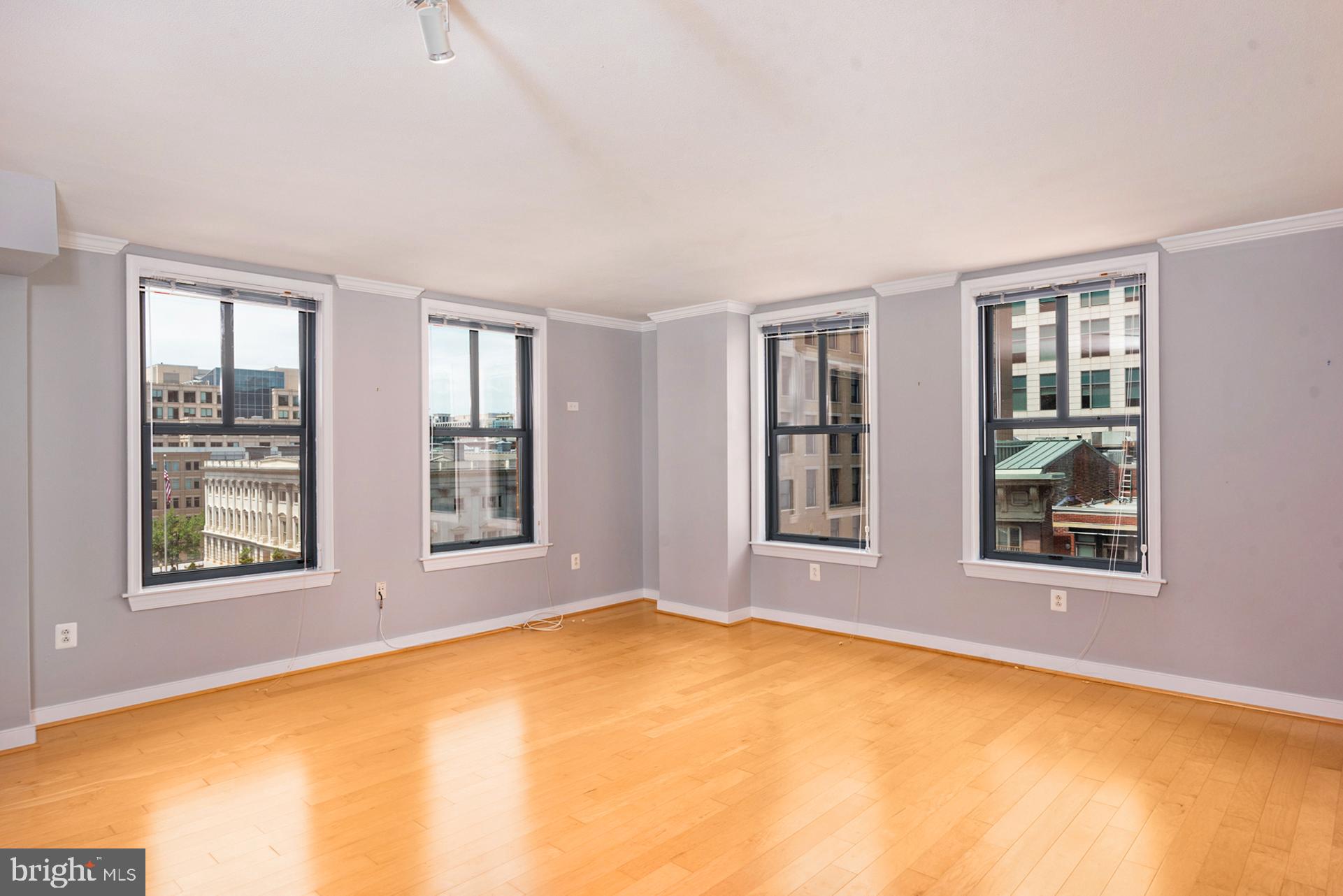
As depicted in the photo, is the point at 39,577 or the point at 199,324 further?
the point at 199,324

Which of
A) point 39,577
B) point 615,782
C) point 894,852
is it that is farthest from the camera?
point 39,577

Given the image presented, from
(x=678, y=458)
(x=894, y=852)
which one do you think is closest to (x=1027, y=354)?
(x=678, y=458)

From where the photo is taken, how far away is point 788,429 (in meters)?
5.91

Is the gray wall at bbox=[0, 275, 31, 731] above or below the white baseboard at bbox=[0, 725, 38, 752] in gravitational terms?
above

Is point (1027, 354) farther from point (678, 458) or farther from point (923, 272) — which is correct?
point (678, 458)

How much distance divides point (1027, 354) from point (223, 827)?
4695 mm

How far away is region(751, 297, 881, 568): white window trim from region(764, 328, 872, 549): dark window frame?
46mm

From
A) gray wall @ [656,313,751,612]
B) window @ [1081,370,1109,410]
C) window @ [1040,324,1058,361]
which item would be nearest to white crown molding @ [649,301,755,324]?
gray wall @ [656,313,751,612]

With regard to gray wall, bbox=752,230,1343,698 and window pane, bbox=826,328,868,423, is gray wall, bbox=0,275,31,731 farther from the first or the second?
gray wall, bbox=752,230,1343,698

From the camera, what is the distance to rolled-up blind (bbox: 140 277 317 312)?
13.7ft

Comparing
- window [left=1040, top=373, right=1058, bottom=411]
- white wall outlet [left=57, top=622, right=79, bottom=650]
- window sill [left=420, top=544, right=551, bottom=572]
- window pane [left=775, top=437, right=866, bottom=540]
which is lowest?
white wall outlet [left=57, top=622, right=79, bottom=650]

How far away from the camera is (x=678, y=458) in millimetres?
6164

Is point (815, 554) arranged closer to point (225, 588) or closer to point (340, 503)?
point (340, 503)

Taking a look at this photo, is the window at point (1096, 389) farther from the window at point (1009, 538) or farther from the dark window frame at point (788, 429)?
the dark window frame at point (788, 429)
